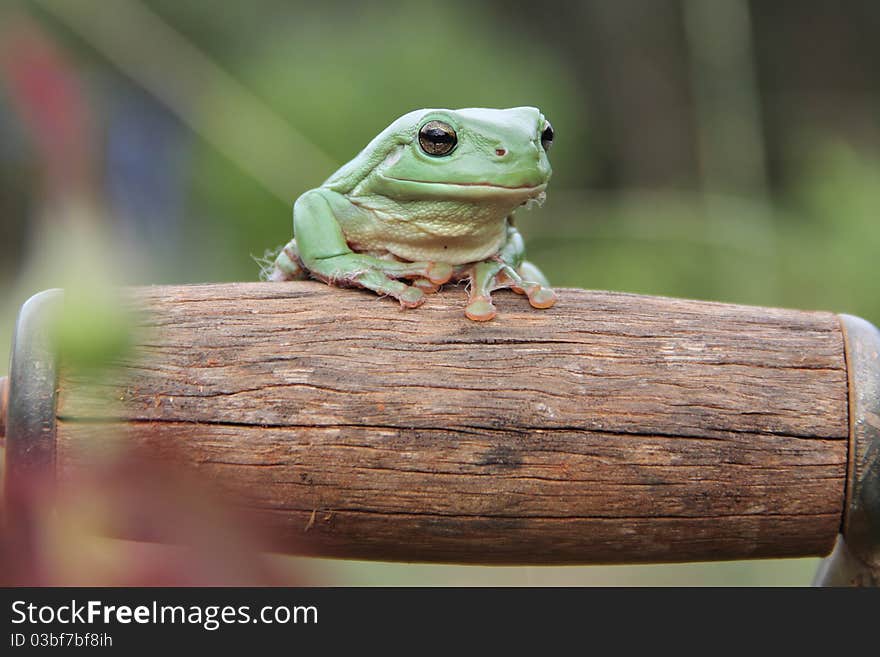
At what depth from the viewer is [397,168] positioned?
2168mm

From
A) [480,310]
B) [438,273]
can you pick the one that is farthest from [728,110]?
[480,310]

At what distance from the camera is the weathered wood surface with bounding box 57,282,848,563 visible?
1.69 m

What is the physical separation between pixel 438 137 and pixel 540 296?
42 cm

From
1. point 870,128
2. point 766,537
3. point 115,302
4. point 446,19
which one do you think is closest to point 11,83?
point 115,302

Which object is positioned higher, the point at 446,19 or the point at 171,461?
the point at 446,19

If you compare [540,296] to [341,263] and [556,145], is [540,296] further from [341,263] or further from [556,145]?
[556,145]

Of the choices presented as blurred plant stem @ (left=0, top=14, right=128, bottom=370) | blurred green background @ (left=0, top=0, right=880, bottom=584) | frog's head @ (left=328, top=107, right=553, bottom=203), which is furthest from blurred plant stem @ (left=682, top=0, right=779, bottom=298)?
blurred plant stem @ (left=0, top=14, right=128, bottom=370)

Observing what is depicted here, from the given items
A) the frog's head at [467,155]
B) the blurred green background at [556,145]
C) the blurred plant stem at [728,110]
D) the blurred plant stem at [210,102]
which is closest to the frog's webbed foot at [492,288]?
the frog's head at [467,155]

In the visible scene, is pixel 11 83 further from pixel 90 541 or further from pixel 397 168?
pixel 397 168

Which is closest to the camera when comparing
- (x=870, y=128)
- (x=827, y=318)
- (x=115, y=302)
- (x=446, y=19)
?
(x=115, y=302)

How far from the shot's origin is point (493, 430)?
1.71 metres

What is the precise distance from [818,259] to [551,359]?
9.82 ft

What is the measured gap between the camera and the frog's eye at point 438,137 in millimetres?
2068

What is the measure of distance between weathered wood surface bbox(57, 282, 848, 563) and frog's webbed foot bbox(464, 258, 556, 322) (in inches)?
1.5
